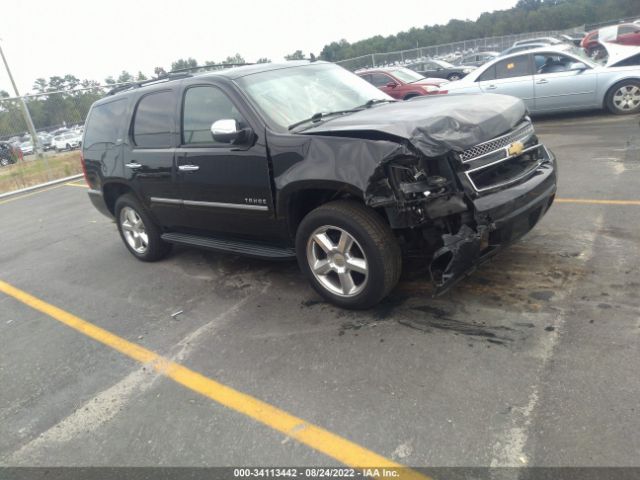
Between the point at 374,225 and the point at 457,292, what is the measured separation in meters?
0.97

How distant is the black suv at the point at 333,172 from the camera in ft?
10.6

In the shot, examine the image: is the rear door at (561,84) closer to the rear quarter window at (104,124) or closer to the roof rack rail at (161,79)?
the roof rack rail at (161,79)

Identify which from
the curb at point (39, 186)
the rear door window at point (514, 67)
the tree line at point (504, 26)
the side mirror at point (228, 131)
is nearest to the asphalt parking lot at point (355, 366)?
the side mirror at point (228, 131)

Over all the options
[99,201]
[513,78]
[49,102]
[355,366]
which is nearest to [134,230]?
[99,201]

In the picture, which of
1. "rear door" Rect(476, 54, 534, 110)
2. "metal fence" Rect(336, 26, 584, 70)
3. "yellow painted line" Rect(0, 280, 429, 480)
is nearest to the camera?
"yellow painted line" Rect(0, 280, 429, 480)

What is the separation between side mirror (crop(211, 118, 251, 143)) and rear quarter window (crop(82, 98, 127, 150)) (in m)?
2.09

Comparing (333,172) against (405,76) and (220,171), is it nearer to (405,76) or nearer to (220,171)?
(220,171)

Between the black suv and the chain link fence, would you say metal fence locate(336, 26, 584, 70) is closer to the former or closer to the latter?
the chain link fence

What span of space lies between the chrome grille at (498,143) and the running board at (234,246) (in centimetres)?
161

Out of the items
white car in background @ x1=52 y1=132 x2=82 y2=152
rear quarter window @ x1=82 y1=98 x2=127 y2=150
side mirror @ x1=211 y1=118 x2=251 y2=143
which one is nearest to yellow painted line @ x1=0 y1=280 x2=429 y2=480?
side mirror @ x1=211 y1=118 x2=251 y2=143

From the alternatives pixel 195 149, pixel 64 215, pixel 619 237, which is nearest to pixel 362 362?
pixel 195 149

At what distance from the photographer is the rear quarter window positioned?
544cm

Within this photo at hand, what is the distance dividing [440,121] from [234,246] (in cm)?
222

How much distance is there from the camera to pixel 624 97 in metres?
9.75
